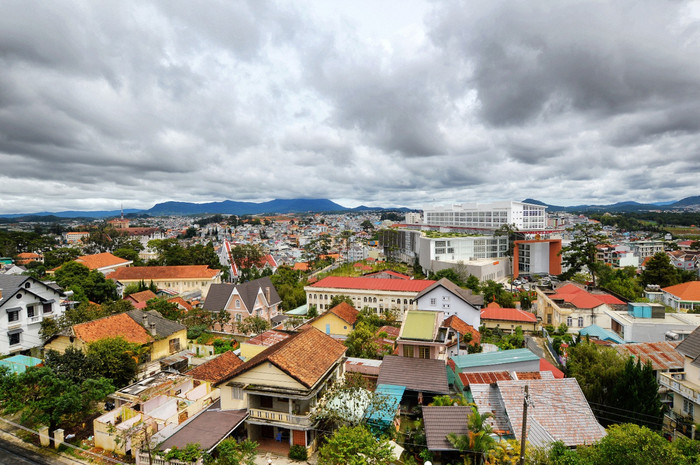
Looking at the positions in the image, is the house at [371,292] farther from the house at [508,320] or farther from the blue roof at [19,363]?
the blue roof at [19,363]

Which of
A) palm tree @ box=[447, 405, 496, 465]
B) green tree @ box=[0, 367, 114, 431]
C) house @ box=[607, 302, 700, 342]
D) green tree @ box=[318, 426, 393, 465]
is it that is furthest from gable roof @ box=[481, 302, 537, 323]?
green tree @ box=[0, 367, 114, 431]

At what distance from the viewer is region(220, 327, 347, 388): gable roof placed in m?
15.7

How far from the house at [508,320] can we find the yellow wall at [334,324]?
13.5m

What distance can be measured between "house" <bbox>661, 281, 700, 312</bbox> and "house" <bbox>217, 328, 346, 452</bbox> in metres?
37.2

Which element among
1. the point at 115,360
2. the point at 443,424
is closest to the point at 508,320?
the point at 443,424

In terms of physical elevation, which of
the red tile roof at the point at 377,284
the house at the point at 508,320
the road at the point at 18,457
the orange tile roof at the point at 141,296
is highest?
the red tile roof at the point at 377,284

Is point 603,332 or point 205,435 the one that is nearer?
point 205,435

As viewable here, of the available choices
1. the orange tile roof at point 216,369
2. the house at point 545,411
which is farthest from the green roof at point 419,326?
the orange tile roof at point 216,369

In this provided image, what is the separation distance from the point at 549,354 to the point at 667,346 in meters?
7.50

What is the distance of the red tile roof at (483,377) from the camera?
18.6 meters

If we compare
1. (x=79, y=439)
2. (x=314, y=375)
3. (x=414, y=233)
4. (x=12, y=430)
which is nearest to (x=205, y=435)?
(x=314, y=375)

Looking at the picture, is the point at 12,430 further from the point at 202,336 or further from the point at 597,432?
the point at 597,432

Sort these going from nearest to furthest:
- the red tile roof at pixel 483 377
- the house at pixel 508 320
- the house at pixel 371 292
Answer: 1. the red tile roof at pixel 483 377
2. the house at pixel 508 320
3. the house at pixel 371 292

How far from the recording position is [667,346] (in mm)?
22531
